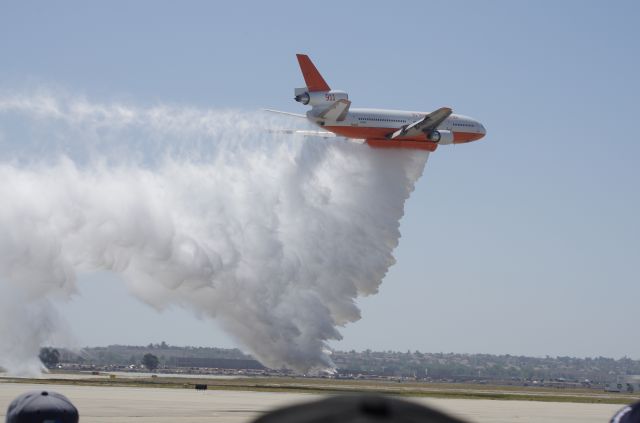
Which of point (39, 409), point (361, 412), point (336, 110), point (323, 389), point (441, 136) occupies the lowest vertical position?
point (361, 412)

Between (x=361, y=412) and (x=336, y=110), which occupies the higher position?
(x=336, y=110)

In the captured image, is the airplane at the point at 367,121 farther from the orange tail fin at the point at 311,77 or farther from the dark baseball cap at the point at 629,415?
the dark baseball cap at the point at 629,415

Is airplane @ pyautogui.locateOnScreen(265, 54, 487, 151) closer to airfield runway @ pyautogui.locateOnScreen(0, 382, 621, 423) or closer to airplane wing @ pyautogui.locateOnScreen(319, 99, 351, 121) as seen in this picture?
airplane wing @ pyautogui.locateOnScreen(319, 99, 351, 121)

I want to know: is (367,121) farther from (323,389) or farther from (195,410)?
(195,410)

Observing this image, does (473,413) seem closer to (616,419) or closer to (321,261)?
(321,261)

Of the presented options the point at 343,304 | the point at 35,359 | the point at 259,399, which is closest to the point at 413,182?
the point at 343,304

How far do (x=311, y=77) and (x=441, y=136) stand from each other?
11924mm

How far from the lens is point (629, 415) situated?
18.3ft

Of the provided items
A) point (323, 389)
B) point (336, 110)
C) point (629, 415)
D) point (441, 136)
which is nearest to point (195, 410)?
point (336, 110)

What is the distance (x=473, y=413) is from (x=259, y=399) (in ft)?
43.5

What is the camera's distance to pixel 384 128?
3206 inches

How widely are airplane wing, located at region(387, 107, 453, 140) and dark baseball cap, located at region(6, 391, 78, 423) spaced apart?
7338 cm

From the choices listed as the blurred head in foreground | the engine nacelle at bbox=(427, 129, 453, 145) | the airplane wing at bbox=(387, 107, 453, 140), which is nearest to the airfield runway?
the airplane wing at bbox=(387, 107, 453, 140)

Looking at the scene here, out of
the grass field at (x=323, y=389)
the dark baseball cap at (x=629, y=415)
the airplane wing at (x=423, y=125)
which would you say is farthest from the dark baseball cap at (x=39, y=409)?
the airplane wing at (x=423, y=125)
